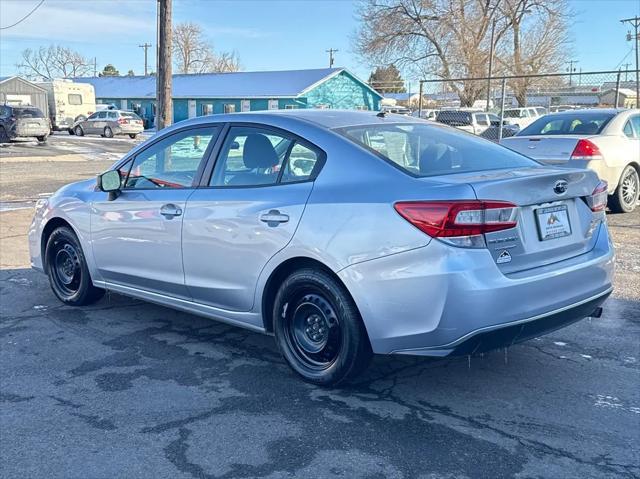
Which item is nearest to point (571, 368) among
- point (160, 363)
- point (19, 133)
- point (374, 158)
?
point (374, 158)

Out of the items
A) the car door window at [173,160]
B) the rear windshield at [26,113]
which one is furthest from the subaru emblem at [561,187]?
the rear windshield at [26,113]

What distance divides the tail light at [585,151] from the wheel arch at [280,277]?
659 cm

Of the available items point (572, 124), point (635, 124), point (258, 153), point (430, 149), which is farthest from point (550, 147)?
point (258, 153)

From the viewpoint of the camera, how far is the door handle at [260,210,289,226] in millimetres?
4109

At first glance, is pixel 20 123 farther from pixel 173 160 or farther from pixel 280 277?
pixel 280 277

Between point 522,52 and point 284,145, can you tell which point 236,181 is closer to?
point 284,145

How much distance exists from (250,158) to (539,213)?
1875mm

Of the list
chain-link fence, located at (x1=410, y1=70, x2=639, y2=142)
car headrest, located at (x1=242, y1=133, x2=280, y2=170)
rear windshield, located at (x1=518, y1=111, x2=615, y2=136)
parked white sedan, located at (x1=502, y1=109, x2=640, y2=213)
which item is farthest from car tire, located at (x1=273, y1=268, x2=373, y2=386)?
chain-link fence, located at (x1=410, y1=70, x2=639, y2=142)

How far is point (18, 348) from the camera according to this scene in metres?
4.95

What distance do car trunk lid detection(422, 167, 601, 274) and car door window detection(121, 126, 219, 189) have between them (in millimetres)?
1841

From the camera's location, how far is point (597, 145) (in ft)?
31.8

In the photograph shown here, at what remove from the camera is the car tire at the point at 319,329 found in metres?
3.89

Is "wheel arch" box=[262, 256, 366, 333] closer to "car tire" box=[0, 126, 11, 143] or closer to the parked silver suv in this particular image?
"car tire" box=[0, 126, 11, 143]

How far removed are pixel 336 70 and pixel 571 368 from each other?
42270mm
